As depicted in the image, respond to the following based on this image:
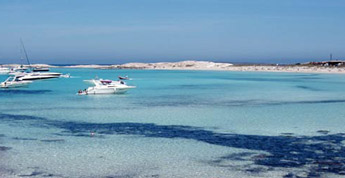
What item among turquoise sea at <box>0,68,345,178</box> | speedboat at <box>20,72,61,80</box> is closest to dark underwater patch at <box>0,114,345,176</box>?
turquoise sea at <box>0,68,345,178</box>

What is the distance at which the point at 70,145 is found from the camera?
15.7 meters

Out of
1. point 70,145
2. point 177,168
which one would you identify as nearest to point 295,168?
point 177,168

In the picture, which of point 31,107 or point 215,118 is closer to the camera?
point 215,118

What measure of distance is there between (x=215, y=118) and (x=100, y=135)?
7.06 m

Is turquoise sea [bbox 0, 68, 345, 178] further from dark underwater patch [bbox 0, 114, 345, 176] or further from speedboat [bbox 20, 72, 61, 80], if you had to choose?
speedboat [bbox 20, 72, 61, 80]

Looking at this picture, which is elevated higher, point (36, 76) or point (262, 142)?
point (36, 76)

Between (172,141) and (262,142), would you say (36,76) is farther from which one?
(262,142)

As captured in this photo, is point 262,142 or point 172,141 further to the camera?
point 172,141

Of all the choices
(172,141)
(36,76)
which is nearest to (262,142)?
(172,141)

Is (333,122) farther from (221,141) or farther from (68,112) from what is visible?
(68,112)

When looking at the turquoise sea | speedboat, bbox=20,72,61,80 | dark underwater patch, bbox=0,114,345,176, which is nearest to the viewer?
the turquoise sea

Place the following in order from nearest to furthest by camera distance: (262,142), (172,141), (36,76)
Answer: (262,142), (172,141), (36,76)

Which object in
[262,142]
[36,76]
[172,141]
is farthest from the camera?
[36,76]

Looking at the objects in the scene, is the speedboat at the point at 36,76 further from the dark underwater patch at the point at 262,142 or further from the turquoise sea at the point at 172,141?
the dark underwater patch at the point at 262,142
